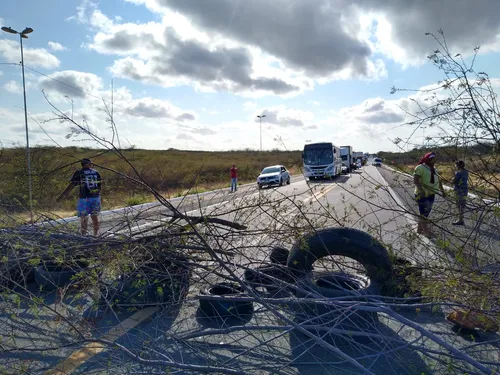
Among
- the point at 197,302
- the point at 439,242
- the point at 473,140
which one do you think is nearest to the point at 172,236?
the point at 197,302

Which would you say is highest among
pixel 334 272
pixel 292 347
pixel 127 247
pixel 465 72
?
pixel 465 72

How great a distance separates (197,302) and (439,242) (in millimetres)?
2462

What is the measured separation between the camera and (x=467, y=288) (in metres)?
3.40

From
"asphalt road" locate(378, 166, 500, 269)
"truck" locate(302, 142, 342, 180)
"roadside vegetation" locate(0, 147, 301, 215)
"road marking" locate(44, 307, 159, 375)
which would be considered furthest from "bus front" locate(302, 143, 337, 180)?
"road marking" locate(44, 307, 159, 375)

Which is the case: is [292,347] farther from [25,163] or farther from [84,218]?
[25,163]

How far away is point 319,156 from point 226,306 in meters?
25.5

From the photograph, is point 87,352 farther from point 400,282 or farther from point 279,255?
point 400,282

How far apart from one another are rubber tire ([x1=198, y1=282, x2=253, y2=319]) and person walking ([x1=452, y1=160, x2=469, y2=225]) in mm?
2248

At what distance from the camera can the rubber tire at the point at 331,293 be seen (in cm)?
327

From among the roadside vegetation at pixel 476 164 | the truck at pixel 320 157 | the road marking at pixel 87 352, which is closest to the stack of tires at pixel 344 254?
the roadside vegetation at pixel 476 164

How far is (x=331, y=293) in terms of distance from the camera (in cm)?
351

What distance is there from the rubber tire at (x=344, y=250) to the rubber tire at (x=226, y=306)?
622mm

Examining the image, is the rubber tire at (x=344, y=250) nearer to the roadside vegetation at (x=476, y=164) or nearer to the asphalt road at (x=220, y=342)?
the asphalt road at (x=220, y=342)

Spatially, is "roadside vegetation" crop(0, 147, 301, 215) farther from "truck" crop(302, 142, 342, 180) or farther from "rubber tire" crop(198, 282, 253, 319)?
"truck" crop(302, 142, 342, 180)
